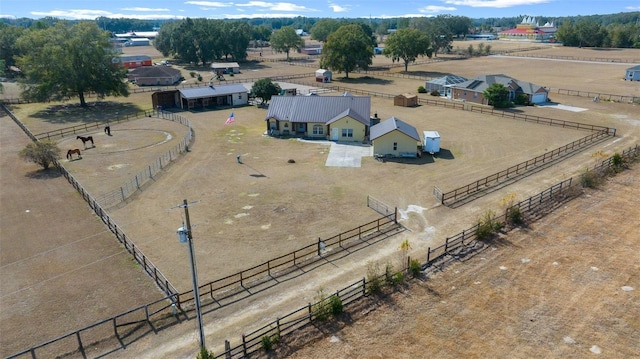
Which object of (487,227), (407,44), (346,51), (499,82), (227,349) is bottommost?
(227,349)

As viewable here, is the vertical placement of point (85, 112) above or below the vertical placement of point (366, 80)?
below

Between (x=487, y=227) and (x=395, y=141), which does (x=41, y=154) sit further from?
(x=487, y=227)

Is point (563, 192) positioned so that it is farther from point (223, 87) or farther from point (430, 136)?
point (223, 87)

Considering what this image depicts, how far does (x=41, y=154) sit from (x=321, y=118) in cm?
2751

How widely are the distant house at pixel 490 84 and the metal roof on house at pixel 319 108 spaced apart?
85.0 ft

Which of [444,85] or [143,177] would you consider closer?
[143,177]

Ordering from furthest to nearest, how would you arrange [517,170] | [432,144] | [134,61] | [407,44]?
[134,61] < [407,44] < [432,144] < [517,170]

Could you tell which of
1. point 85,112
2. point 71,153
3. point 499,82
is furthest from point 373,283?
point 85,112

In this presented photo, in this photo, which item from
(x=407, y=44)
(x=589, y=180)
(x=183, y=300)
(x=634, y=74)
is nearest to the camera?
(x=183, y=300)

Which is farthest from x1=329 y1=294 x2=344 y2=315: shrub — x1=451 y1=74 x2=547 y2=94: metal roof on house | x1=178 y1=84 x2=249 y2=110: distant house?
x1=451 y1=74 x2=547 y2=94: metal roof on house

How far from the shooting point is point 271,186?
35375mm

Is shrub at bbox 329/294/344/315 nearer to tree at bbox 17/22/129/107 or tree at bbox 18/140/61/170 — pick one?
tree at bbox 18/140/61/170

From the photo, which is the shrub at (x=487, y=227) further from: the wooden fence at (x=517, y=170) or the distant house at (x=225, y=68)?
the distant house at (x=225, y=68)

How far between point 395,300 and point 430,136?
24930mm
